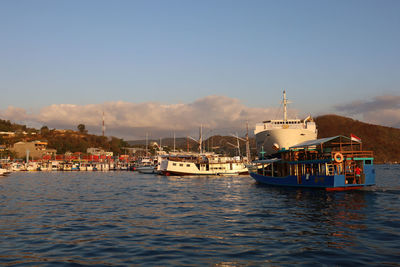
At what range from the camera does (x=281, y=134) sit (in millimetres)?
74312

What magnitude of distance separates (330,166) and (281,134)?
112 ft

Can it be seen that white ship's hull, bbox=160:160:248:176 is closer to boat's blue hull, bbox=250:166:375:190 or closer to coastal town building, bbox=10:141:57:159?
boat's blue hull, bbox=250:166:375:190

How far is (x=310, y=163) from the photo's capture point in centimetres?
4112

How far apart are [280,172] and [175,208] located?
28.7 metres

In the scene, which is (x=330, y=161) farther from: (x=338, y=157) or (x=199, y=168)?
(x=199, y=168)

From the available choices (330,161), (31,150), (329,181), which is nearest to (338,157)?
(330,161)

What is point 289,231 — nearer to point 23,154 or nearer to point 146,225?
point 146,225

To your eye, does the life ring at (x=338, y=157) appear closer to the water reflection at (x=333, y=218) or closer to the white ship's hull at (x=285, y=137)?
the water reflection at (x=333, y=218)

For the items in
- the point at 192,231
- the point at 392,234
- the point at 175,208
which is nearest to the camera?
Result: the point at 392,234

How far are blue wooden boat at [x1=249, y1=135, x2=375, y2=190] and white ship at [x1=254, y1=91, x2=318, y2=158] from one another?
18690 millimetres

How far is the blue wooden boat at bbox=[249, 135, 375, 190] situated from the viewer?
3728cm

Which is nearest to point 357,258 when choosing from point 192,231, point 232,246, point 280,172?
point 232,246

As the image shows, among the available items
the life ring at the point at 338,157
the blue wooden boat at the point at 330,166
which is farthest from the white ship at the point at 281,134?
the life ring at the point at 338,157

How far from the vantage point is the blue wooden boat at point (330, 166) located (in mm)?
37281
